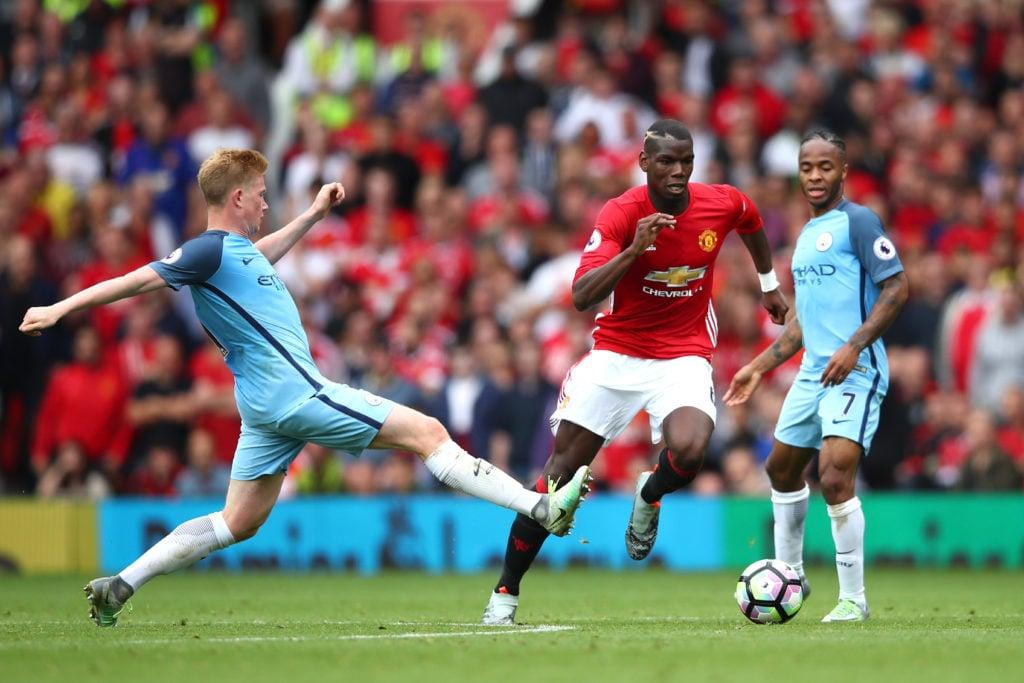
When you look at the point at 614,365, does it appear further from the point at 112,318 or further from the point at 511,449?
the point at 112,318

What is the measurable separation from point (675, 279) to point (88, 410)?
9.58 meters

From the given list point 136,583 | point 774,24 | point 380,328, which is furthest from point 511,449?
point 136,583

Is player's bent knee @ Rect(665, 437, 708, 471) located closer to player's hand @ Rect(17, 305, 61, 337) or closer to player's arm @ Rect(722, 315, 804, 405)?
player's arm @ Rect(722, 315, 804, 405)

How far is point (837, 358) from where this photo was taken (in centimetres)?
988

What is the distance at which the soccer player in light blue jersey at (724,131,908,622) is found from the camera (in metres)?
10.1

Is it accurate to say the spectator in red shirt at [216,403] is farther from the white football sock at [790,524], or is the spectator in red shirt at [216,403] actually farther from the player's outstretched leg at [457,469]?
the player's outstretched leg at [457,469]

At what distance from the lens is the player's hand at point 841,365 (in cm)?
984

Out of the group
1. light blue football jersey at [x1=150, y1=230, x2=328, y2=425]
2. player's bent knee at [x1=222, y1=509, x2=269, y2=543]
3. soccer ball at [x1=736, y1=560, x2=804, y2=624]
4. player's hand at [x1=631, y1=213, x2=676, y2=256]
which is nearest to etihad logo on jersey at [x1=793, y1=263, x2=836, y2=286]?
player's hand at [x1=631, y1=213, x2=676, y2=256]

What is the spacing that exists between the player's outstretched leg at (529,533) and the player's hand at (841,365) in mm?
1331

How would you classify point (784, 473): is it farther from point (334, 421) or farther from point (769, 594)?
point (334, 421)

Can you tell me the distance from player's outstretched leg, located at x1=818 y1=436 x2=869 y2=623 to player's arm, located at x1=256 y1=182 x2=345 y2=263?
3168mm

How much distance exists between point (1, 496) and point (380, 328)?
430 cm

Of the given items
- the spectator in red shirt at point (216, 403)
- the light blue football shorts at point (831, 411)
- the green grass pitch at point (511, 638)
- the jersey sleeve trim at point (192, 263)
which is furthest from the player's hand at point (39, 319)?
the spectator in red shirt at point (216, 403)

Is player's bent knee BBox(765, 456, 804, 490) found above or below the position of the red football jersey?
below
